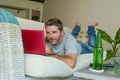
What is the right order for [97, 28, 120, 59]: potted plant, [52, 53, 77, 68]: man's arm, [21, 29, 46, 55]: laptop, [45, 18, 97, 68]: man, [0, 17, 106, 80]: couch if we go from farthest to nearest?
[97, 28, 120, 59]: potted plant
[45, 18, 97, 68]: man
[52, 53, 77, 68]: man's arm
[21, 29, 46, 55]: laptop
[0, 17, 106, 80]: couch

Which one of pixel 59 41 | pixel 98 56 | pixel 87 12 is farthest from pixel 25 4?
pixel 98 56

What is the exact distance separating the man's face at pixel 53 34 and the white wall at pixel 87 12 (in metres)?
1.68

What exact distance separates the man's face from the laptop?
0.36 m

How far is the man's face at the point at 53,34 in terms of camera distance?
181 cm

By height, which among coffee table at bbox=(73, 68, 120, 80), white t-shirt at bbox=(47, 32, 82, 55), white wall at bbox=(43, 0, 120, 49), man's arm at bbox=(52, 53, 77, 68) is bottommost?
coffee table at bbox=(73, 68, 120, 80)

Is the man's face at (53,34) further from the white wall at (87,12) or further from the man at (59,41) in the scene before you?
the white wall at (87,12)

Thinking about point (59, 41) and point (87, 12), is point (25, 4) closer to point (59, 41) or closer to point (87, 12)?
point (87, 12)

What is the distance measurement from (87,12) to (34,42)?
7.41ft

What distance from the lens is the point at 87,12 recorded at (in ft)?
11.6

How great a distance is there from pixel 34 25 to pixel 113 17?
5.48 ft

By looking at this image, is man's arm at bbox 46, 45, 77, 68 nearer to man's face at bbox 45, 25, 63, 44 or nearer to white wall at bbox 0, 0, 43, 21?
man's face at bbox 45, 25, 63, 44

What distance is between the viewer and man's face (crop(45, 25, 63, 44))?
71.2 inches

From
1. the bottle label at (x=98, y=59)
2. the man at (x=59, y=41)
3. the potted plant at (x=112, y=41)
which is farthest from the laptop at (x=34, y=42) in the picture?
the potted plant at (x=112, y=41)

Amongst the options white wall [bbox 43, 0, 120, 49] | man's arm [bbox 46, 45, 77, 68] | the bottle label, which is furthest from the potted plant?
the bottle label
